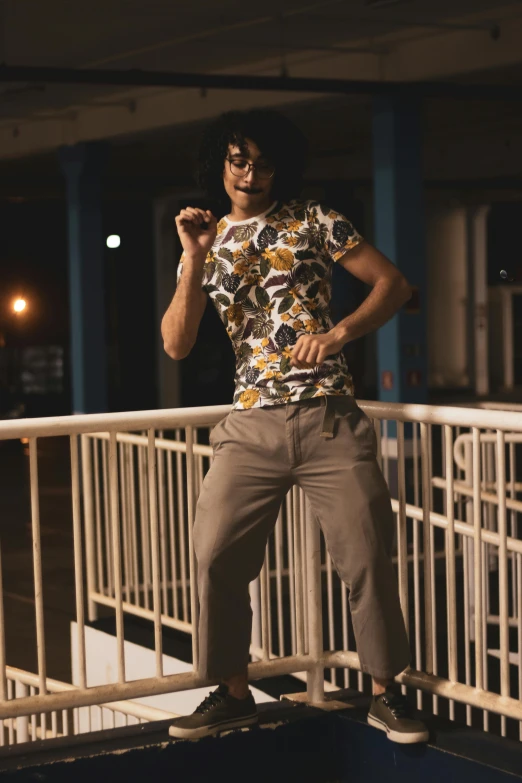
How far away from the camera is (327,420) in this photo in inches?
115

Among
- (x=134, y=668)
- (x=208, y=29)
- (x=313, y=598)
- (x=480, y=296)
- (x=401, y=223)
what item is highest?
(x=208, y=29)

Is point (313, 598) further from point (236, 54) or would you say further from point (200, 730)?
point (236, 54)

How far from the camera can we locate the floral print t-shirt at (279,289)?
294 centimetres

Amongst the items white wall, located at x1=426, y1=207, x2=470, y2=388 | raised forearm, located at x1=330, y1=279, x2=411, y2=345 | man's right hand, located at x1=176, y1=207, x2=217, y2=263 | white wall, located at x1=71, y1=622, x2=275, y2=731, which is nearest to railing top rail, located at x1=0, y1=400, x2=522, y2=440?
raised forearm, located at x1=330, y1=279, x2=411, y2=345

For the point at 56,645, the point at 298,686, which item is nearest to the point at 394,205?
the point at 56,645

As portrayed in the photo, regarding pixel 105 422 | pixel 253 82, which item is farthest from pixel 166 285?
pixel 105 422

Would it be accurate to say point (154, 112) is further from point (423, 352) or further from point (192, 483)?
point (192, 483)

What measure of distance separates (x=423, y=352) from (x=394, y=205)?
5.58ft

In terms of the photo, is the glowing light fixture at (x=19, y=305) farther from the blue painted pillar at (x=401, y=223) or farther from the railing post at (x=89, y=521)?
the railing post at (x=89, y=521)

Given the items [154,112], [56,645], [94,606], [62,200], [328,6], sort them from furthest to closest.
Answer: [62,200]
[154,112]
[328,6]
[56,645]
[94,606]

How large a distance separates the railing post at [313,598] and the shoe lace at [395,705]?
16.9 inches

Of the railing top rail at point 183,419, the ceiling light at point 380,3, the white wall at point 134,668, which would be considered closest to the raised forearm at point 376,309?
the railing top rail at point 183,419

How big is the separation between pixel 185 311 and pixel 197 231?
0.72 ft

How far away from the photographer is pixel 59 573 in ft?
27.7
